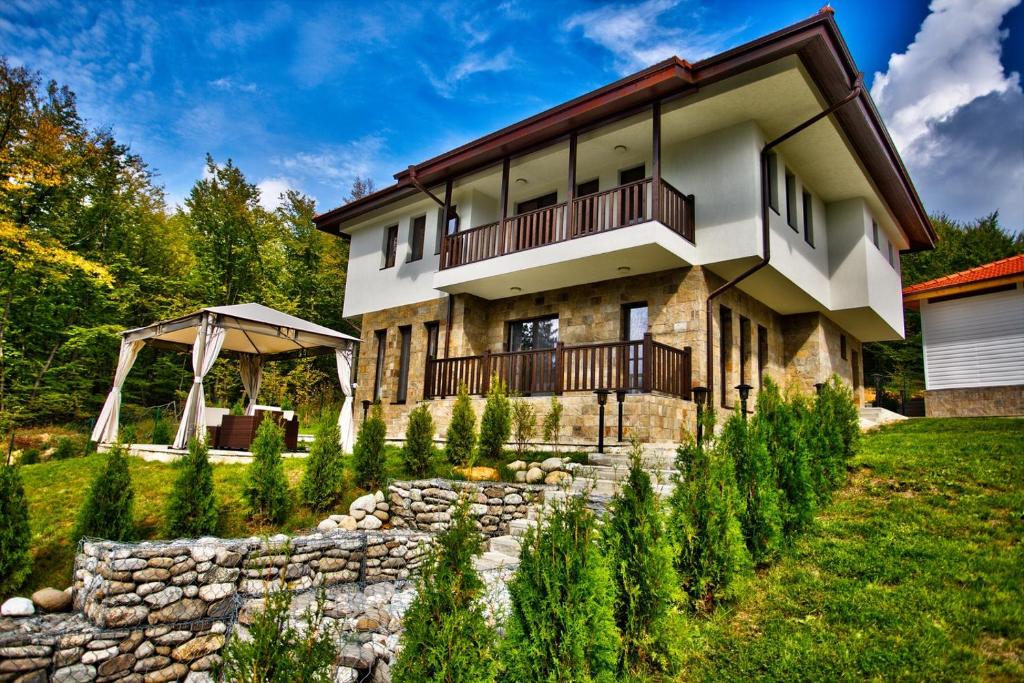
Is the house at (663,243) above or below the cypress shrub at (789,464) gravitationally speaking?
above

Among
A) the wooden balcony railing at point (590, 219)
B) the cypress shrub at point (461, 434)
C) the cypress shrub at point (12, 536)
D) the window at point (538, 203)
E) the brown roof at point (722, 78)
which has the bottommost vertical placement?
the cypress shrub at point (12, 536)

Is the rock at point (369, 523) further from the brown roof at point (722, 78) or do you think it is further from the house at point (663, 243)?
the brown roof at point (722, 78)

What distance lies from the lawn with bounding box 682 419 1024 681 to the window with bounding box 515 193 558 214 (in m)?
8.66

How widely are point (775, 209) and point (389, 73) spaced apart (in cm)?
799

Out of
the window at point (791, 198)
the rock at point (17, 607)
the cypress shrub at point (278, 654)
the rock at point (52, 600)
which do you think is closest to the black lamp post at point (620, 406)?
the window at point (791, 198)

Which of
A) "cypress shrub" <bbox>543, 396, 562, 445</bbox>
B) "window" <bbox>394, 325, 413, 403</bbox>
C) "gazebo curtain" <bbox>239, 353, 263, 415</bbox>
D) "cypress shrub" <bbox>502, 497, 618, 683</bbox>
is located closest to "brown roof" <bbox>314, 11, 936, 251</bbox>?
"window" <bbox>394, 325, 413, 403</bbox>

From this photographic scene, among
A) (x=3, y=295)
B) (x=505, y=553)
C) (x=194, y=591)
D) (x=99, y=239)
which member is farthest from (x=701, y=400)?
(x=99, y=239)

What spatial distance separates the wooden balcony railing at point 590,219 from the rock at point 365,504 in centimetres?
559

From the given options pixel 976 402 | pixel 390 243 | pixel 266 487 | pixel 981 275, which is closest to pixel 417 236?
pixel 390 243

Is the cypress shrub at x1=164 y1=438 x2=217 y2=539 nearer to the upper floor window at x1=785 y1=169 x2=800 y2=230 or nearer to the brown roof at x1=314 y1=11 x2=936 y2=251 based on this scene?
the brown roof at x1=314 y1=11 x2=936 y2=251

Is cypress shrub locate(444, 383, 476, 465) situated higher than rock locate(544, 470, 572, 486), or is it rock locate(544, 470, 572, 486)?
cypress shrub locate(444, 383, 476, 465)

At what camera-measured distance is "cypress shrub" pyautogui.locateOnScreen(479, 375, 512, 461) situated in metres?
9.23

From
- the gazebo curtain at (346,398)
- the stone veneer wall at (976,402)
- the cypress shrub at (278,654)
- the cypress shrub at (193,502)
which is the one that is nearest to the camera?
the cypress shrub at (278,654)

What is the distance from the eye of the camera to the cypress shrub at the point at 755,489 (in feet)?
18.0
